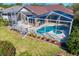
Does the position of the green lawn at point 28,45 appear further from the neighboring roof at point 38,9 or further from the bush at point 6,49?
the neighboring roof at point 38,9

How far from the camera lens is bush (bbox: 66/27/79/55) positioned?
4.64 m

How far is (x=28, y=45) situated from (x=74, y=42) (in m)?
0.67

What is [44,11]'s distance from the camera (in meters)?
4.71

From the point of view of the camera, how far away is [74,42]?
4.66m

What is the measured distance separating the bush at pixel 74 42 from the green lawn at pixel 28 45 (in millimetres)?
165

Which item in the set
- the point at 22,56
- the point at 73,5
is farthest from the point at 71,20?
the point at 22,56

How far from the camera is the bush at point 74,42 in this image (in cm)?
464

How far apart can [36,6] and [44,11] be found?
Answer: 14 cm

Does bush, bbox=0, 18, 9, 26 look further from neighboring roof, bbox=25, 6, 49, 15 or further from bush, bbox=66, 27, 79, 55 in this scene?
bush, bbox=66, 27, 79, 55

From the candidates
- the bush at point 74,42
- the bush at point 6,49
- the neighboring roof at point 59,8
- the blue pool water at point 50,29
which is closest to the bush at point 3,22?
the bush at point 6,49

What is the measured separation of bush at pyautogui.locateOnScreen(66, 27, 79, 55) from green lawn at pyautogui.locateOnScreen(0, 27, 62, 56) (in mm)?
165

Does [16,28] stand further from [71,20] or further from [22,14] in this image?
[71,20]

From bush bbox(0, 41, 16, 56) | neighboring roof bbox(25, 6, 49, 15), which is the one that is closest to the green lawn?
bush bbox(0, 41, 16, 56)

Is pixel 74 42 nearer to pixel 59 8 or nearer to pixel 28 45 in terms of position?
pixel 59 8
